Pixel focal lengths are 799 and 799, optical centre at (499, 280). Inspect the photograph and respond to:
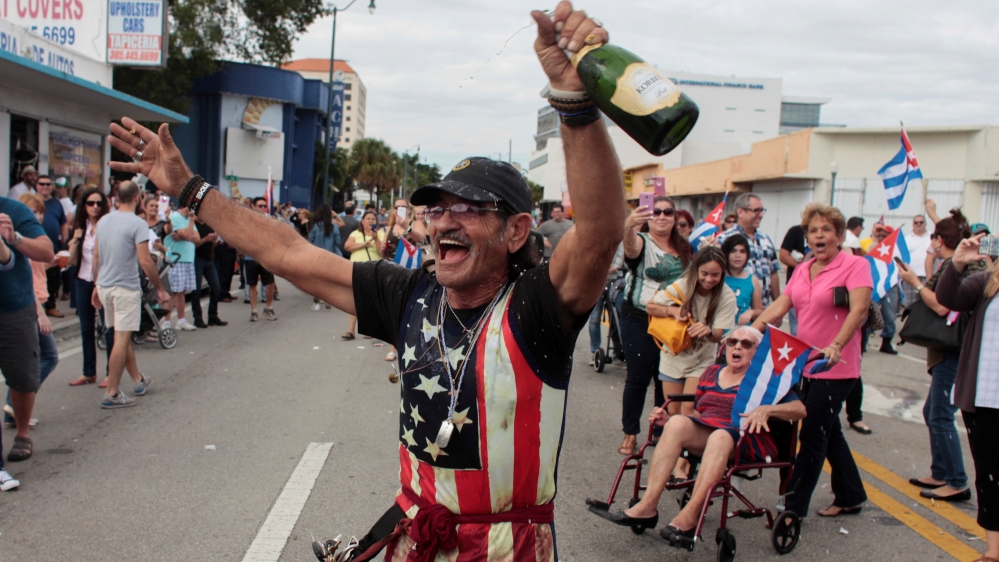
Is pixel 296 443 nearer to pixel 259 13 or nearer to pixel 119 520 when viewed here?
pixel 119 520

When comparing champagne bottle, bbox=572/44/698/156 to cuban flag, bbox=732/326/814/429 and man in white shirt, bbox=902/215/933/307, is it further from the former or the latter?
man in white shirt, bbox=902/215/933/307

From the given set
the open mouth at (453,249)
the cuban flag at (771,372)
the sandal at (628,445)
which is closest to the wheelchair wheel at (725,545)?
the cuban flag at (771,372)

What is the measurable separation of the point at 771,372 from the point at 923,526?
1.43m

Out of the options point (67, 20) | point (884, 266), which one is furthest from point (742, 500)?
point (67, 20)

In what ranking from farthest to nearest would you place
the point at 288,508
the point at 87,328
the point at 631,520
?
the point at 87,328 → the point at 288,508 → the point at 631,520

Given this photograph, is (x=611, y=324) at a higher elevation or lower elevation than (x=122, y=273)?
lower

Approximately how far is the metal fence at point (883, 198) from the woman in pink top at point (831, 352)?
78.3 feet

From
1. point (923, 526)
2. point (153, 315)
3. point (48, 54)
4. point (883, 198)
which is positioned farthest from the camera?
point (883, 198)

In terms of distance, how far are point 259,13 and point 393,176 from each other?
38174 millimetres

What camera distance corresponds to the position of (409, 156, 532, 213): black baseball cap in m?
2.05

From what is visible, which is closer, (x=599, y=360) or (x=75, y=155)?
(x=599, y=360)

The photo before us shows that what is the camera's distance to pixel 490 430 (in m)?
2.05

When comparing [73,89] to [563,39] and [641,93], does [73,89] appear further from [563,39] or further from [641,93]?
[641,93]

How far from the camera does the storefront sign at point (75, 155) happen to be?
1683cm
